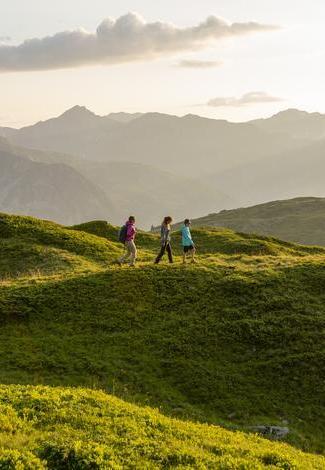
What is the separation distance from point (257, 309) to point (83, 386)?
506 inches

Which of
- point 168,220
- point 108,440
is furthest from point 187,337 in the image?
point 108,440

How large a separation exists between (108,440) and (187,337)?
42.5 ft

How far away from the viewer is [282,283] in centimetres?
3353

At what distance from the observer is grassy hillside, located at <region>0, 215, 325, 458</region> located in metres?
22.0

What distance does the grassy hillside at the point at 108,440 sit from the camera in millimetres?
13023

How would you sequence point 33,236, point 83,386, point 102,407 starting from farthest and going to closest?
point 33,236, point 83,386, point 102,407

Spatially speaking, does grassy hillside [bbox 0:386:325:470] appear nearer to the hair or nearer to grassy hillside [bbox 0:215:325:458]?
grassy hillside [bbox 0:215:325:458]

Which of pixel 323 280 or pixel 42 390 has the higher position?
pixel 323 280

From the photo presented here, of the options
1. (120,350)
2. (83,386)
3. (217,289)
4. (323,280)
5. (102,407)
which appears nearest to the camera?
(102,407)

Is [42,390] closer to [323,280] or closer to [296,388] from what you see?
[296,388]

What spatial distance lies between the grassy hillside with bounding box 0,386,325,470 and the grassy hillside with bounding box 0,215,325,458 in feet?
10.0

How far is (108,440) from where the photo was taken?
46.8ft

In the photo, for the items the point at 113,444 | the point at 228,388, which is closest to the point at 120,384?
the point at 228,388

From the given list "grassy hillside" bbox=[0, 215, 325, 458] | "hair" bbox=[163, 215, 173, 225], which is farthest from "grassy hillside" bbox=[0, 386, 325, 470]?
"hair" bbox=[163, 215, 173, 225]
